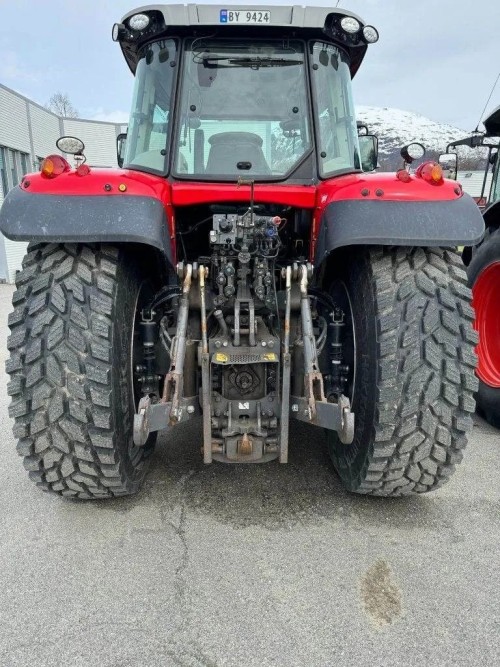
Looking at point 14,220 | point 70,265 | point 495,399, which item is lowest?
point 495,399

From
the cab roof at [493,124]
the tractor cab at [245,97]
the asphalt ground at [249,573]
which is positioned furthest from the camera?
the cab roof at [493,124]

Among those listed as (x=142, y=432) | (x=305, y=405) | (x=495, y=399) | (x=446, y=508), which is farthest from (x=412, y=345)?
(x=495, y=399)

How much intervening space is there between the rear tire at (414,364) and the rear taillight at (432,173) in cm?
33

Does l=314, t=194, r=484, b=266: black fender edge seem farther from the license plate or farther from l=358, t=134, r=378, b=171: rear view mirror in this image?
l=358, t=134, r=378, b=171: rear view mirror

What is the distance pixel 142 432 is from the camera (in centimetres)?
217

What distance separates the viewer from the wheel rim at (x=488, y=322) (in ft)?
13.8

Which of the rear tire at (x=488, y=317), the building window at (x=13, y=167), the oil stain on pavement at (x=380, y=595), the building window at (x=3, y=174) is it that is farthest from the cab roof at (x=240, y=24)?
the building window at (x=13, y=167)

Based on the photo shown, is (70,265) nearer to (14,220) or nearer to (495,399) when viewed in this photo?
(14,220)

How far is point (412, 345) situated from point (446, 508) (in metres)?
1.03

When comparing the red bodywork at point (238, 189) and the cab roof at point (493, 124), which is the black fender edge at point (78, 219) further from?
the cab roof at point (493, 124)

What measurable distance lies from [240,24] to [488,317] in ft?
10.2

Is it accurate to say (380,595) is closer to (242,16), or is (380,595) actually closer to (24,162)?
(242,16)

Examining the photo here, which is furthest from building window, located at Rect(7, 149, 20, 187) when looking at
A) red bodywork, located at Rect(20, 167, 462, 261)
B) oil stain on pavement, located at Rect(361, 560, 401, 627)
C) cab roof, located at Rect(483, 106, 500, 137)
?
oil stain on pavement, located at Rect(361, 560, 401, 627)

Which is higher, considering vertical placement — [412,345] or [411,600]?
[412,345]
